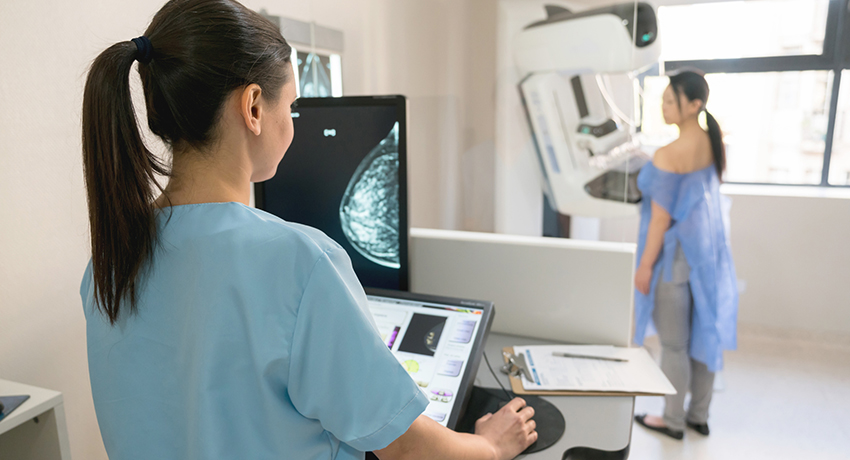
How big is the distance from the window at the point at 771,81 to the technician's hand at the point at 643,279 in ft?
3.56

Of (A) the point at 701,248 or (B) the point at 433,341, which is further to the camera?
(A) the point at 701,248

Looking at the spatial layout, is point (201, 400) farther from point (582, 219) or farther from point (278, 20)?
point (278, 20)

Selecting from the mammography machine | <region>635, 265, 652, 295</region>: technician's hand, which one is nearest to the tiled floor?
<region>635, 265, 652, 295</region>: technician's hand

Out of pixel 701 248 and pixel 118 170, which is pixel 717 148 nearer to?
pixel 701 248

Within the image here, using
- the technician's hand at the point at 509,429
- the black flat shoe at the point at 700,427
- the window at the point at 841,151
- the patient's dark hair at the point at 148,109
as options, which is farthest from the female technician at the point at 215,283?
the window at the point at 841,151

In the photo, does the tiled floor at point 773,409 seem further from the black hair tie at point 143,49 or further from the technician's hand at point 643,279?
the black hair tie at point 143,49

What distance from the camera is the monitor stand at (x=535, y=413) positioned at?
0.91 metres

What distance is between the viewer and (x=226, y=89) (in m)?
0.58

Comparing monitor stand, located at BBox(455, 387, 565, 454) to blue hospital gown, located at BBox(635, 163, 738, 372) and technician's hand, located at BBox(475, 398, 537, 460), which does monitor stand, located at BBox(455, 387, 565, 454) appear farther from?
blue hospital gown, located at BBox(635, 163, 738, 372)

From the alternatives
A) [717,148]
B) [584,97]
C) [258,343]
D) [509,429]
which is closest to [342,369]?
[258,343]

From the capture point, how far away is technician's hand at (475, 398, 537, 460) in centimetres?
85

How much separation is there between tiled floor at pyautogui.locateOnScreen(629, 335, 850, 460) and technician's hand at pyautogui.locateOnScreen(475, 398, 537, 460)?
1.46 metres

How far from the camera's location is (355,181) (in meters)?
1.17

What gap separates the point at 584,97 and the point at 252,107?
3.31 ft
